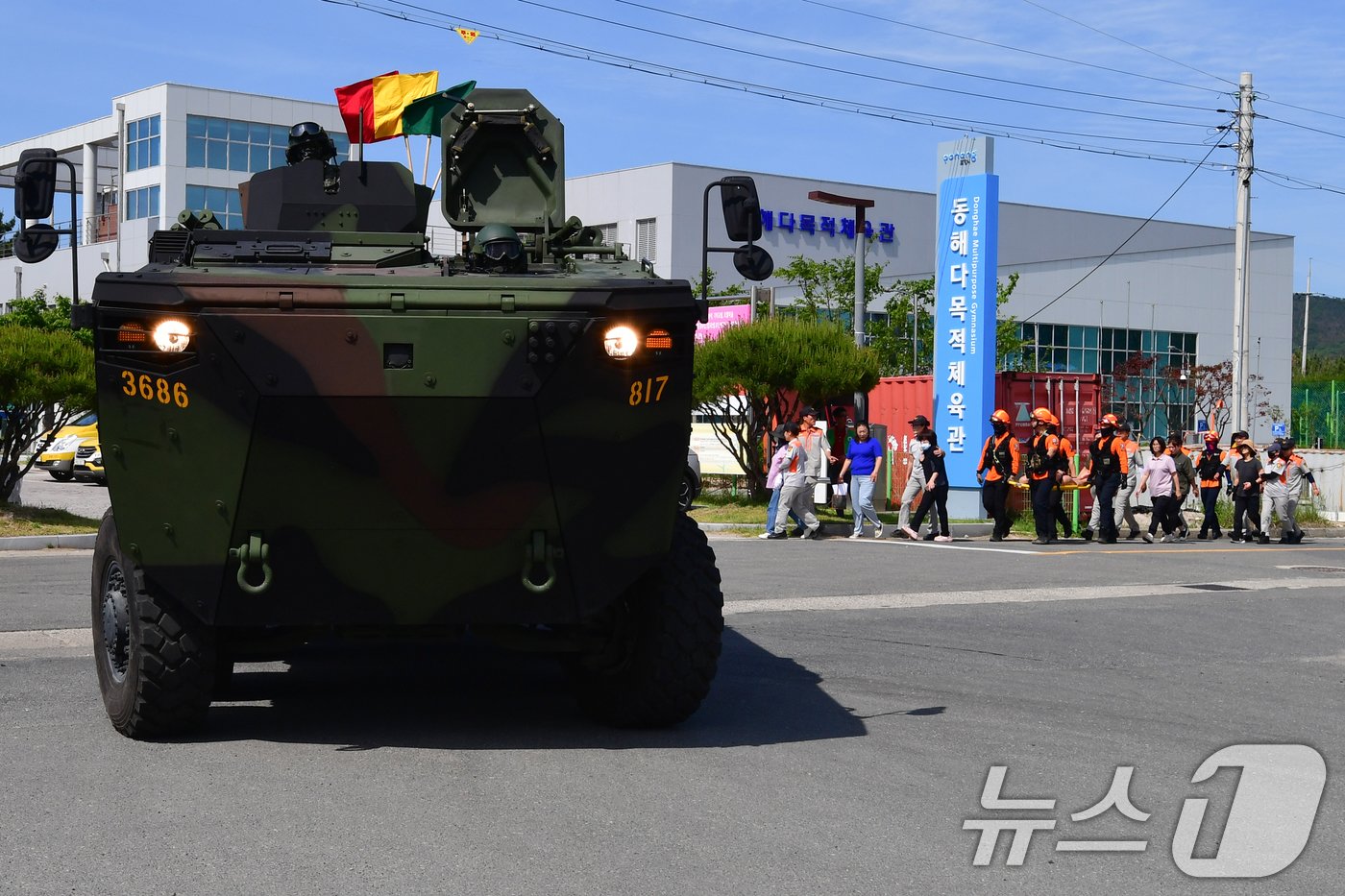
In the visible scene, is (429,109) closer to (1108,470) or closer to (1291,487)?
(1108,470)

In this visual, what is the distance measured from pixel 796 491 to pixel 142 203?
44.6 meters

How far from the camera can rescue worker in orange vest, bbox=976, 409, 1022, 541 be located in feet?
72.9

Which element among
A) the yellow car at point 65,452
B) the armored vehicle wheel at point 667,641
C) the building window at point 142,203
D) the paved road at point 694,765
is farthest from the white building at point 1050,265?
the armored vehicle wheel at point 667,641

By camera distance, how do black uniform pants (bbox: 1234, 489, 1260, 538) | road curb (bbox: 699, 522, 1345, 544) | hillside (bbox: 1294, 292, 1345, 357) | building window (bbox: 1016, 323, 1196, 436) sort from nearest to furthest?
road curb (bbox: 699, 522, 1345, 544) → black uniform pants (bbox: 1234, 489, 1260, 538) → building window (bbox: 1016, 323, 1196, 436) → hillside (bbox: 1294, 292, 1345, 357)

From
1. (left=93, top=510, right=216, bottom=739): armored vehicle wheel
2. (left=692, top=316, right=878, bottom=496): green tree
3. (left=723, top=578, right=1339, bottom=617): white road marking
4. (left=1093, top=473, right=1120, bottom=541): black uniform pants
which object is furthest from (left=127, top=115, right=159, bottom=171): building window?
(left=93, top=510, right=216, bottom=739): armored vehicle wheel

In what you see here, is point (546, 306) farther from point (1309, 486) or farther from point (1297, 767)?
point (1309, 486)

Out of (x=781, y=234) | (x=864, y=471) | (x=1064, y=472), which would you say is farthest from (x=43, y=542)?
(x=781, y=234)

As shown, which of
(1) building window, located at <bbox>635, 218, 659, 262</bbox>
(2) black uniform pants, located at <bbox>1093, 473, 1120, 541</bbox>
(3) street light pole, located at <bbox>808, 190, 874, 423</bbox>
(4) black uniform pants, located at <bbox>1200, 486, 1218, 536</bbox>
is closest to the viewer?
(2) black uniform pants, located at <bbox>1093, 473, 1120, 541</bbox>

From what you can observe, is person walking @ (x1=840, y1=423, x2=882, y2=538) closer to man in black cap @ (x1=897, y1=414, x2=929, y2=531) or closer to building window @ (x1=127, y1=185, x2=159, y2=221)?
man in black cap @ (x1=897, y1=414, x2=929, y2=531)

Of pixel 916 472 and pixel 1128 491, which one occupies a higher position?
pixel 916 472

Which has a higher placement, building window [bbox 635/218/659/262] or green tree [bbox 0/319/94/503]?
building window [bbox 635/218/659/262]

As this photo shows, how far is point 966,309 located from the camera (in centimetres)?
2511

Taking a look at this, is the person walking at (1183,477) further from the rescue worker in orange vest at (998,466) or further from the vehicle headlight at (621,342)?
the vehicle headlight at (621,342)

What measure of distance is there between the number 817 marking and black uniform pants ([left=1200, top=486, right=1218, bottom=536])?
19.6 metres
